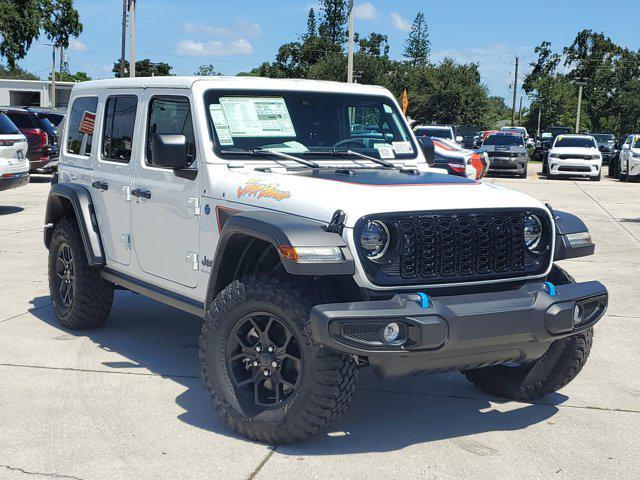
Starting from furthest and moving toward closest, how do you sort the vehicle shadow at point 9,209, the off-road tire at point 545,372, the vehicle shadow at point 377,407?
1. the vehicle shadow at point 9,209
2. the off-road tire at point 545,372
3. the vehicle shadow at point 377,407

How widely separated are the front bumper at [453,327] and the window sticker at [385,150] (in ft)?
5.68

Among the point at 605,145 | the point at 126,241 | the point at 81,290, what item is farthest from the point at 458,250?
the point at 605,145

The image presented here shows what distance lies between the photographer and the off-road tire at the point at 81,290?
21.7 feet

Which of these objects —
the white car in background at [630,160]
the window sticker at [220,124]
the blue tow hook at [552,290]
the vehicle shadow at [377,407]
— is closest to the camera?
the blue tow hook at [552,290]

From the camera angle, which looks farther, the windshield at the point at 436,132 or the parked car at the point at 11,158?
the windshield at the point at 436,132

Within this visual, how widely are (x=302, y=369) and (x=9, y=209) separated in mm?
13127

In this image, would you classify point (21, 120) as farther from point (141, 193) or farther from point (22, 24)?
point (22, 24)

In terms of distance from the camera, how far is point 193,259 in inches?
209

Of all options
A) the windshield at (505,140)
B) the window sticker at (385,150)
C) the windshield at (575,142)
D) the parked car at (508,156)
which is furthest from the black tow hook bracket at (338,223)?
the windshield at (575,142)

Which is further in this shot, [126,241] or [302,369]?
[126,241]

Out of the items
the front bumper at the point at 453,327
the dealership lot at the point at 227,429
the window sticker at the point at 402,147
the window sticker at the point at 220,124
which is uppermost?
the window sticker at the point at 220,124

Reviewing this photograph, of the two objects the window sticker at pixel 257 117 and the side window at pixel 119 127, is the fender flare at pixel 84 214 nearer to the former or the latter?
the side window at pixel 119 127

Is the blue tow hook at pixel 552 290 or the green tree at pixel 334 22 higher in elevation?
the green tree at pixel 334 22

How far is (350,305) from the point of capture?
4070 mm
